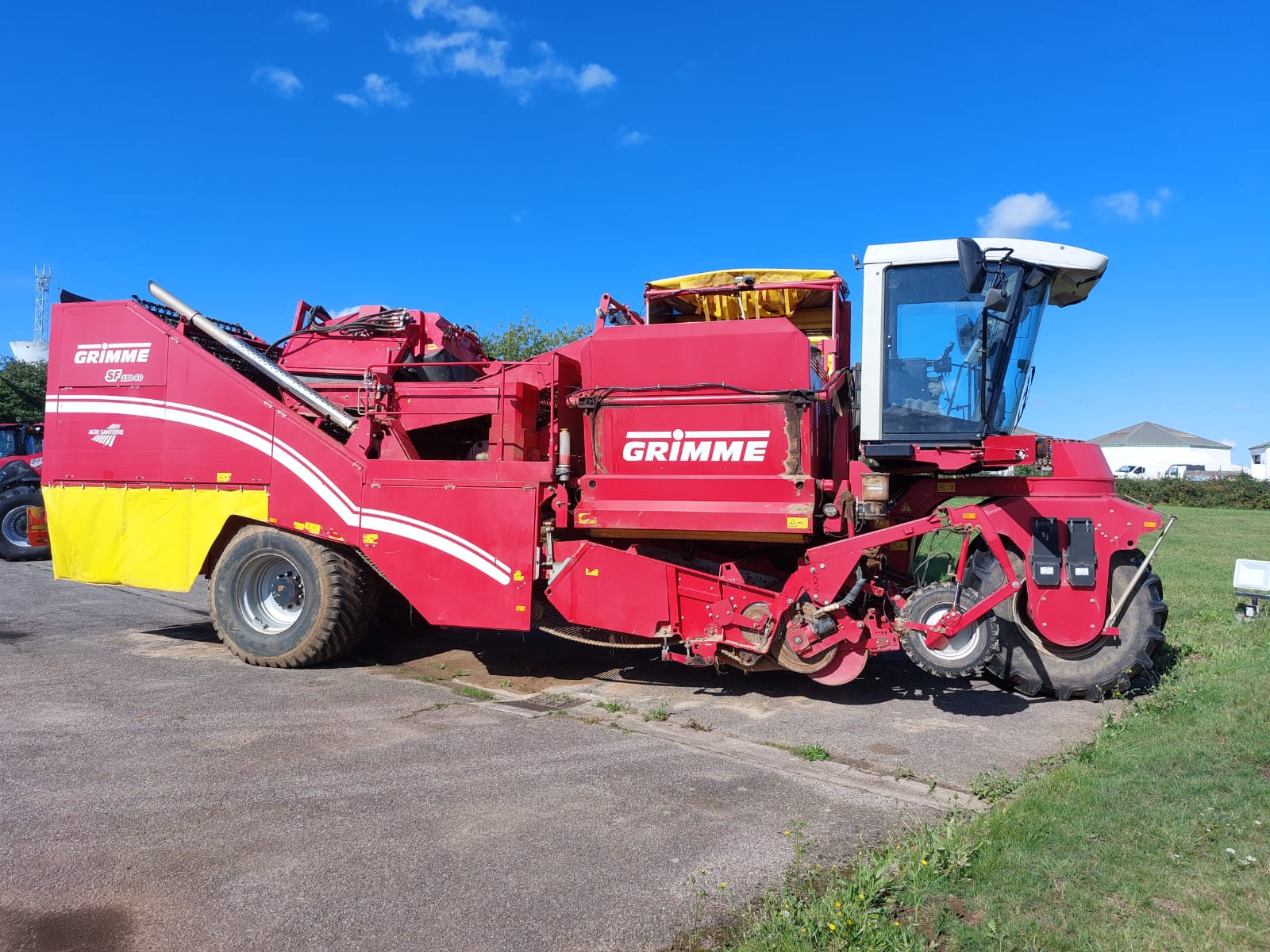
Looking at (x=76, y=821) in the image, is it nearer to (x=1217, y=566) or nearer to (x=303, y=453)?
(x=303, y=453)

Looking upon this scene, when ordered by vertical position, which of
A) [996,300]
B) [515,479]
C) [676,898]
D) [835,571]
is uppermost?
[996,300]

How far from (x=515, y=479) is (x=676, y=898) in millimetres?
3785

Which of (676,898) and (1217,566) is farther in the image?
(1217,566)

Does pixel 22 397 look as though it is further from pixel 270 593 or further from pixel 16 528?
pixel 270 593

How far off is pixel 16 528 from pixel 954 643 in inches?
586

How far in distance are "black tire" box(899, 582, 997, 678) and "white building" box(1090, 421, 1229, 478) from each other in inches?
3508

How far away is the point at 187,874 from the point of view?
136 inches

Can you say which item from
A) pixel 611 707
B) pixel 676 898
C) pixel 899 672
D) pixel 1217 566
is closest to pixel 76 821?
pixel 676 898

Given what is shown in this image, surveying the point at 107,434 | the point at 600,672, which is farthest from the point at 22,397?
the point at 600,672

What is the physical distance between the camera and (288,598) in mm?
7355

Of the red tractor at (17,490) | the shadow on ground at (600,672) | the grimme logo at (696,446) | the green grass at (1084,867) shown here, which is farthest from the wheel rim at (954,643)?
the red tractor at (17,490)

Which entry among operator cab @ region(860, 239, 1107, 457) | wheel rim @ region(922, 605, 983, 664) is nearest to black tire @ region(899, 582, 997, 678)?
wheel rim @ region(922, 605, 983, 664)

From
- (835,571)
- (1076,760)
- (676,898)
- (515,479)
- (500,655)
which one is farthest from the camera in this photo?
(500,655)

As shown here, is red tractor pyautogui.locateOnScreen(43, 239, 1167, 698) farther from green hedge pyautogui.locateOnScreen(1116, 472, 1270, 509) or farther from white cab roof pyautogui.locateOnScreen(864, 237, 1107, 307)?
green hedge pyautogui.locateOnScreen(1116, 472, 1270, 509)
